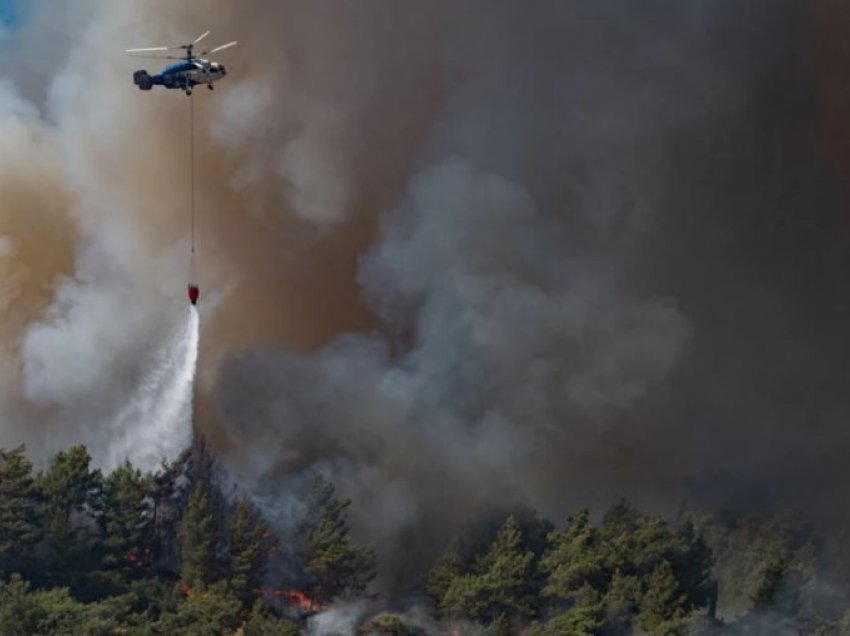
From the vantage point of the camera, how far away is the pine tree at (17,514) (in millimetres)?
18406

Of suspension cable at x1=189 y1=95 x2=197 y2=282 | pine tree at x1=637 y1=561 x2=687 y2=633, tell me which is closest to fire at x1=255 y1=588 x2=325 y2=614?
pine tree at x1=637 y1=561 x2=687 y2=633

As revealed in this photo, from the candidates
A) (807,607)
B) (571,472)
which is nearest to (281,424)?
(571,472)

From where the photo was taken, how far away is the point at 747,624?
59.6ft

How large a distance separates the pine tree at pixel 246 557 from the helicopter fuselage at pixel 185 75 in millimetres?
6406

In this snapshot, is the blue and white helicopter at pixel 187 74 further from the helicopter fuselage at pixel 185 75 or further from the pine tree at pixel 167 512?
the pine tree at pixel 167 512

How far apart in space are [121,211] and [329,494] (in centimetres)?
775

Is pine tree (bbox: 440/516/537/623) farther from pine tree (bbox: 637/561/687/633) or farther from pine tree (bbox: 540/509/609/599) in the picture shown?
pine tree (bbox: 637/561/687/633)

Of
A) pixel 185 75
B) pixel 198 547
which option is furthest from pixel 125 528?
pixel 185 75

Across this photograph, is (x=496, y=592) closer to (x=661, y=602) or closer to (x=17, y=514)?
(x=661, y=602)

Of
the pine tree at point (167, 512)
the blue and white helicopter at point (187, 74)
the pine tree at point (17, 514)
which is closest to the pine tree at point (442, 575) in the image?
the pine tree at point (167, 512)

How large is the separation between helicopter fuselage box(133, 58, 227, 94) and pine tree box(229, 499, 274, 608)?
252 inches

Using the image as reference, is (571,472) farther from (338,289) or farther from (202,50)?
(202,50)

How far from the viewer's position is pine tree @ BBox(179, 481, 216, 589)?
18578mm

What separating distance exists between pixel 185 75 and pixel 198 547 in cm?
712
